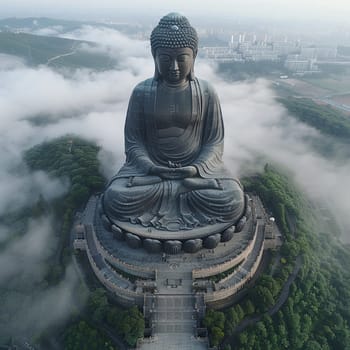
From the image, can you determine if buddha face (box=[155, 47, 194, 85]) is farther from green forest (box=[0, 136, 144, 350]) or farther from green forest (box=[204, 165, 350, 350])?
green forest (box=[204, 165, 350, 350])

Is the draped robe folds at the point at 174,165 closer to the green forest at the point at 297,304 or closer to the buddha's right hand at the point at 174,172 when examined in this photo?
the buddha's right hand at the point at 174,172

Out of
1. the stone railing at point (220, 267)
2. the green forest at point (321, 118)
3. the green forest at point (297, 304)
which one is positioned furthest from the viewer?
the green forest at point (321, 118)

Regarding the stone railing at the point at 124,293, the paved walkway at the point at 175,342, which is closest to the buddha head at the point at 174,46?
the stone railing at the point at 124,293

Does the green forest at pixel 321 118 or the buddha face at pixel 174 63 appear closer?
the buddha face at pixel 174 63

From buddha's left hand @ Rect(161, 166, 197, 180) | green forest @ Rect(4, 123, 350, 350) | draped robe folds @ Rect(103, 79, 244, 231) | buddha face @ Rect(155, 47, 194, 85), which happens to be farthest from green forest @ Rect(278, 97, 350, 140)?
buddha's left hand @ Rect(161, 166, 197, 180)

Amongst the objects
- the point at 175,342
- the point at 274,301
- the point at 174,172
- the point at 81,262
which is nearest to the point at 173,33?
the point at 174,172

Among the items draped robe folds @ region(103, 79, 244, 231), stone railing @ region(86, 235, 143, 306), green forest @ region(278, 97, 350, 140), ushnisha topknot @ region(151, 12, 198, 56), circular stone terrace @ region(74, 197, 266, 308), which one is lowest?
green forest @ region(278, 97, 350, 140)

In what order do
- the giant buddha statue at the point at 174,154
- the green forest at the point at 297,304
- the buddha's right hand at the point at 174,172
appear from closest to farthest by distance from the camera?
the green forest at the point at 297,304
the giant buddha statue at the point at 174,154
the buddha's right hand at the point at 174,172


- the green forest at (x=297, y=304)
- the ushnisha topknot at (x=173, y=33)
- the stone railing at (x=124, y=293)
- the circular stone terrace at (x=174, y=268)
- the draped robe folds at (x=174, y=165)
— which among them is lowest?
the green forest at (x=297, y=304)

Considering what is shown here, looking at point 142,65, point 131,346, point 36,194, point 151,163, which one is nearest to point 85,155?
point 36,194
